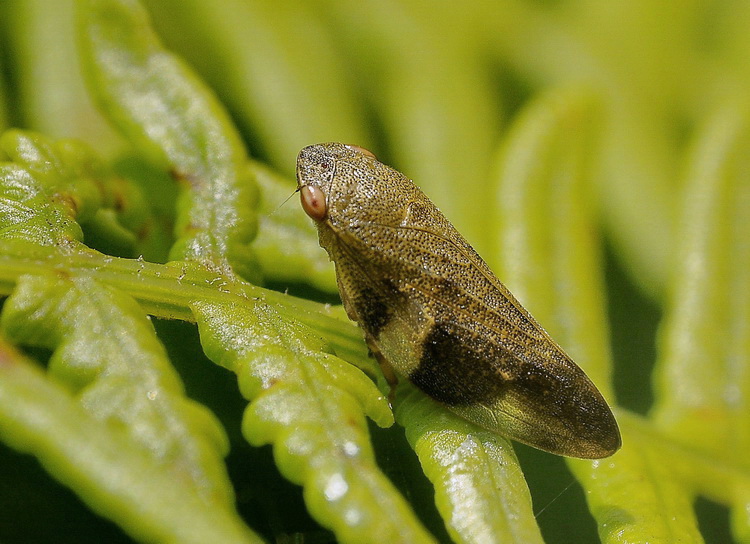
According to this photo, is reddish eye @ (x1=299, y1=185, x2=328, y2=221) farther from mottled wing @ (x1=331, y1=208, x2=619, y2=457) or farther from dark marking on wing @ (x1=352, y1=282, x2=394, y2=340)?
dark marking on wing @ (x1=352, y1=282, x2=394, y2=340)

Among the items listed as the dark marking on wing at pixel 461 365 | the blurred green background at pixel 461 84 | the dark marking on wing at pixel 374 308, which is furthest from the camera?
the blurred green background at pixel 461 84

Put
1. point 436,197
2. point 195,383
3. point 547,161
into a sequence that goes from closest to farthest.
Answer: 1. point 195,383
2. point 547,161
3. point 436,197

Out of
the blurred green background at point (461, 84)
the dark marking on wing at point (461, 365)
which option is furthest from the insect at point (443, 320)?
the blurred green background at point (461, 84)

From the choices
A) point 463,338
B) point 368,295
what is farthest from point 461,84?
point 463,338

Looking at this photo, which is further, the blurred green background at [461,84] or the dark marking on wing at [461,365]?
the blurred green background at [461,84]

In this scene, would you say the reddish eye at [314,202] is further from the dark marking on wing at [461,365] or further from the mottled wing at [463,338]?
the dark marking on wing at [461,365]

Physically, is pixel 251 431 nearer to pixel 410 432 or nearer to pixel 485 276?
pixel 410 432

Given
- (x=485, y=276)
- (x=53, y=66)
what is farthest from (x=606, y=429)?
(x=53, y=66)

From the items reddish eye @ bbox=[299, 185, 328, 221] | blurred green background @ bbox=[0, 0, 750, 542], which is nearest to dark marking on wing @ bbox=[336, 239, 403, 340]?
reddish eye @ bbox=[299, 185, 328, 221]
